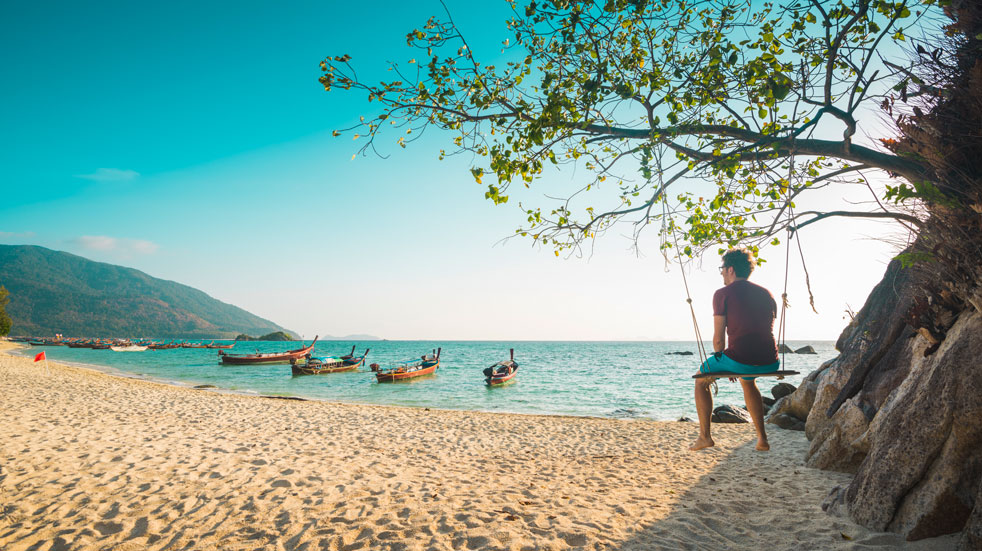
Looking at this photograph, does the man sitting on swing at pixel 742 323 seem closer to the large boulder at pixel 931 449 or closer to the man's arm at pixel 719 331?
the man's arm at pixel 719 331

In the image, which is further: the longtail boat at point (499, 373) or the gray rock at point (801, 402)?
the longtail boat at point (499, 373)

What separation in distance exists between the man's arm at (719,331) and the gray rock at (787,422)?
608 cm

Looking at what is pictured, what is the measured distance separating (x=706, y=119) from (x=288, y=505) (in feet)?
17.5

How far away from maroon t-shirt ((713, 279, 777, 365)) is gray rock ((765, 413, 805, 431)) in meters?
5.94

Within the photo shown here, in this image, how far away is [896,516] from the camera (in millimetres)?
3123

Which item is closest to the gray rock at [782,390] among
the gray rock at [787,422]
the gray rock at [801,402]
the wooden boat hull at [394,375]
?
the gray rock at [801,402]

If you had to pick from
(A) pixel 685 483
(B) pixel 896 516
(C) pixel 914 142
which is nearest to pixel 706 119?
(C) pixel 914 142

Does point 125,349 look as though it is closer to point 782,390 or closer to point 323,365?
point 323,365

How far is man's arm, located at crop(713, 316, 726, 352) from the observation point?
16.3 feet

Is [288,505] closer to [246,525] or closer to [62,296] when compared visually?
[246,525]

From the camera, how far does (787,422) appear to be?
31.7 feet

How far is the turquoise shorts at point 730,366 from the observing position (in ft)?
15.3

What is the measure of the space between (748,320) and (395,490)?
13.8 feet

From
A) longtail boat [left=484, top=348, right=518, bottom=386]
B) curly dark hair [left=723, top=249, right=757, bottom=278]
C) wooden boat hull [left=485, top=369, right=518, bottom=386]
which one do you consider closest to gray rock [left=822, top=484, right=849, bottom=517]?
curly dark hair [left=723, top=249, right=757, bottom=278]
